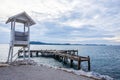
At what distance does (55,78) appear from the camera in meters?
10.5

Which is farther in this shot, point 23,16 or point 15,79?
point 23,16

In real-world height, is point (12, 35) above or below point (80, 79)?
above

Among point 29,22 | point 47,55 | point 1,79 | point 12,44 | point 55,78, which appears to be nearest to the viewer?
point 1,79

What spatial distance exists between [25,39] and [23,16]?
224 cm

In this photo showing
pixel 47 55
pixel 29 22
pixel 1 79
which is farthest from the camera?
pixel 47 55

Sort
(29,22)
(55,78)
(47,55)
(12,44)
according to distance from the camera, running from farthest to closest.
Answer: (47,55)
(29,22)
(12,44)
(55,78)

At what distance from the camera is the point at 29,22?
1678 cm

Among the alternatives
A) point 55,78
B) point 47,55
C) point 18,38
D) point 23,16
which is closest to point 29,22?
point 23,16

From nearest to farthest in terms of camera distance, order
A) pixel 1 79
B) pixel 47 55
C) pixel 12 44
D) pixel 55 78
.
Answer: pixel 1 79 < pixel 55 78 < pixel 12 44 < pixel 47 55

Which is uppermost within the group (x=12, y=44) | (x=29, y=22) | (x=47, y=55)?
(x=29, y=22)

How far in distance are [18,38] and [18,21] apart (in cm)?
175

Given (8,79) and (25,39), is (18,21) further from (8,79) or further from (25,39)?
(8,79)

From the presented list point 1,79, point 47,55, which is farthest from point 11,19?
point 47,55

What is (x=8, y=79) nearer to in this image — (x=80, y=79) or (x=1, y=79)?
(x=1, y=79)
